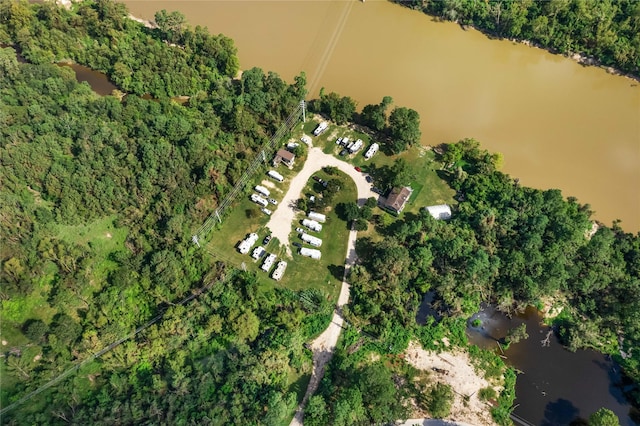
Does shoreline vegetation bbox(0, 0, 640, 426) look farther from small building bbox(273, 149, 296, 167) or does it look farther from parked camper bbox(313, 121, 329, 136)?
small building bbox(273, 149, 296, 167)

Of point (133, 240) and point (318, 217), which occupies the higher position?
point (318, 217)

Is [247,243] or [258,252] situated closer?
[258,252]

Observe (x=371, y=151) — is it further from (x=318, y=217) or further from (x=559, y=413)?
(x=559, y=413)

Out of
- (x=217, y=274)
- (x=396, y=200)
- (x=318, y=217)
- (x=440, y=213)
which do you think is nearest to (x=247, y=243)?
(x=217, y=274)

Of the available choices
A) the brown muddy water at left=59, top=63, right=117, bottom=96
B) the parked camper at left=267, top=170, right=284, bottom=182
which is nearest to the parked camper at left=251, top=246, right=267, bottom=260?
the parked camper at left=267, top=170, right=284, bottom=182

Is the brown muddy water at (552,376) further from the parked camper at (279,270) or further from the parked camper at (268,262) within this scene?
the parked camper at (268,262)

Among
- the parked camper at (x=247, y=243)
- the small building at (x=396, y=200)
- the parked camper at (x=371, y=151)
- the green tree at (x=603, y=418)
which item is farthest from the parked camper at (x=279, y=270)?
the green tree at (x=603, y=418)

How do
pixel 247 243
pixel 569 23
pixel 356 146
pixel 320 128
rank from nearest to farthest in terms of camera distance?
pixel 247 243
pixel 356 146
pixel 320 128
pixel 569 23
